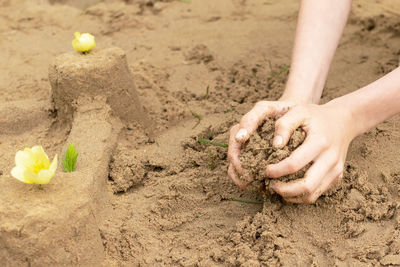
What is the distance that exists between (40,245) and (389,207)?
1141mm

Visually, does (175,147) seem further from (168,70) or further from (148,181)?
(168,70)

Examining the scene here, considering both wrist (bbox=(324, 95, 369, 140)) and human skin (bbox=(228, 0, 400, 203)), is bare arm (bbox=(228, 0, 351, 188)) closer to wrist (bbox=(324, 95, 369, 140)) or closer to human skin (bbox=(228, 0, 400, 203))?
human skin (bbox=(228, 0, 400, 203))

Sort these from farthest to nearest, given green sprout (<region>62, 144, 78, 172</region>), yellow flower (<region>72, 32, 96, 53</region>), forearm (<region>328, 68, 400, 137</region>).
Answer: yellow flower (<region>72, 32, 96, 53</region>) → green sprout (<region>62, 144, 78, 172</region>) → forearm (<region>328, 68, 400, 137</region>)

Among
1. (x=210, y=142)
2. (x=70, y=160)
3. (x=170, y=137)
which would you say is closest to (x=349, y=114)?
(x=210, y=142)

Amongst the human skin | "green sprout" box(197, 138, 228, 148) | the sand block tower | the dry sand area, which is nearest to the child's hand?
the human skin

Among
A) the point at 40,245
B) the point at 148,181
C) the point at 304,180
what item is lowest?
the point at 148,181

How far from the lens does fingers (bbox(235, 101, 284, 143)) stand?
5.49 ft

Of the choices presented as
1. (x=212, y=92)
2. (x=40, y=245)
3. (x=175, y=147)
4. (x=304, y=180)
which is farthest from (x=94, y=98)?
(x=304, y=180)

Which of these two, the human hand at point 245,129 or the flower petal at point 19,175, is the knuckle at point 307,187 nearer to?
the human hand at point 245,129

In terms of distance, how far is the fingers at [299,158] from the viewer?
1546mm

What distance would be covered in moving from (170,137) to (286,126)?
0.78m

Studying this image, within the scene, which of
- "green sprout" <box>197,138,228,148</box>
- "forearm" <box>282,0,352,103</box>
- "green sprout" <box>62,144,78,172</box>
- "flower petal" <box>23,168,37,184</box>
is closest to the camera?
"flower petal" <box>23,168,37,184</box>

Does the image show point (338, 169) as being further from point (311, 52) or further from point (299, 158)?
point (311, 52)

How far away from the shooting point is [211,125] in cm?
227
